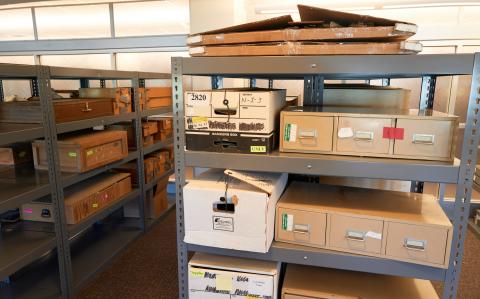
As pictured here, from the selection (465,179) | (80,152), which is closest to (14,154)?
(80,152)

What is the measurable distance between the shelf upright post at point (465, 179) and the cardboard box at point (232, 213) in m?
0.63

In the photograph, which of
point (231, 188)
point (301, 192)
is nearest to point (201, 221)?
point (231, 188)

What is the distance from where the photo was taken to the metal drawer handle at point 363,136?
1.19 metres

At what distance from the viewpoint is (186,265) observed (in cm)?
139

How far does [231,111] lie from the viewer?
4.10ft

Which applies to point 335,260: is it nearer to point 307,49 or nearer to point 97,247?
point 307,49

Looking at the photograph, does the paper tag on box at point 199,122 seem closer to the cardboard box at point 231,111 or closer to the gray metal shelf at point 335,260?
the cardboard box at point 231,111

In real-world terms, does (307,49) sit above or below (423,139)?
above

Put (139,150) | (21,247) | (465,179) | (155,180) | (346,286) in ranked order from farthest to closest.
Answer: (155,180), (139,150), (21,247), (346,286), (465,179)

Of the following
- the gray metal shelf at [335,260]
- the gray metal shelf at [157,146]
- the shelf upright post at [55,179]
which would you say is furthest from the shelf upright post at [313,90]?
the gray metal shelf at [157,146]

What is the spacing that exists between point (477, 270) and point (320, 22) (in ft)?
A: 7.69

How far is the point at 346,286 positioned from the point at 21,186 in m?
1.80

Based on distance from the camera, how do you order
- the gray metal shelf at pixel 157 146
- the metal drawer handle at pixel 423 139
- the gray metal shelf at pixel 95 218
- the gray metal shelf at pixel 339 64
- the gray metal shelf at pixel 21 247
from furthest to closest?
1. the gray metal shelf at pixel 157 146
2. the gray metal shelf at pixel 95 218
3. the gray metal shelf at pixel 21 247
4. the metal drawer handle at pixel 423 139
5. the gray metal shelf at pixel 339 64

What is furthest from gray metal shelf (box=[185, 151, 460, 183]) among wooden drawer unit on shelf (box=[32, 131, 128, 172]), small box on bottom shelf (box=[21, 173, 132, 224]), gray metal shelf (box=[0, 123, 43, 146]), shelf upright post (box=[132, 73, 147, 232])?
shelf upright post (box=[132, 73, 147, 232])
